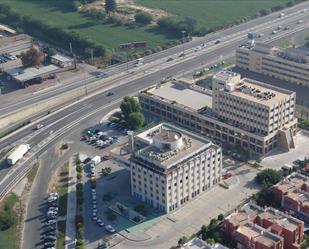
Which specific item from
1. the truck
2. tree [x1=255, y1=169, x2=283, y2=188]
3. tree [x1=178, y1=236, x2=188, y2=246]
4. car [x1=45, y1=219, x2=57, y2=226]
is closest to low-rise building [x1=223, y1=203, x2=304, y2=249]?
tree [x1=178, y1=236, x2=188, y2=246]

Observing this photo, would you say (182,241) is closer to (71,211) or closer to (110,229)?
(110,229)

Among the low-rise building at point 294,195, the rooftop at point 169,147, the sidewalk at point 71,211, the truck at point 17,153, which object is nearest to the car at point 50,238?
the sidewalk at point 71,211

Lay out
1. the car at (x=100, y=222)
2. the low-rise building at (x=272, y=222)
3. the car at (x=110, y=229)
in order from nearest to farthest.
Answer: the low-rise building at (x=272, y=222) < the car at (x=110, y=229) < the car at (x=100, y=222)

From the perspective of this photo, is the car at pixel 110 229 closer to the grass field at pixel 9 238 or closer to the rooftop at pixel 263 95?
the grass field at pixel 9 238

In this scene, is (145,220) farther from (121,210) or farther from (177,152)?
(177,152)

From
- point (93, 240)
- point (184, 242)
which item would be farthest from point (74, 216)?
point (184, 242)

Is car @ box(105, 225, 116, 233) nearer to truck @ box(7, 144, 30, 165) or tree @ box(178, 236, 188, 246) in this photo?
tree @ box(178, 236, 188, 246)
